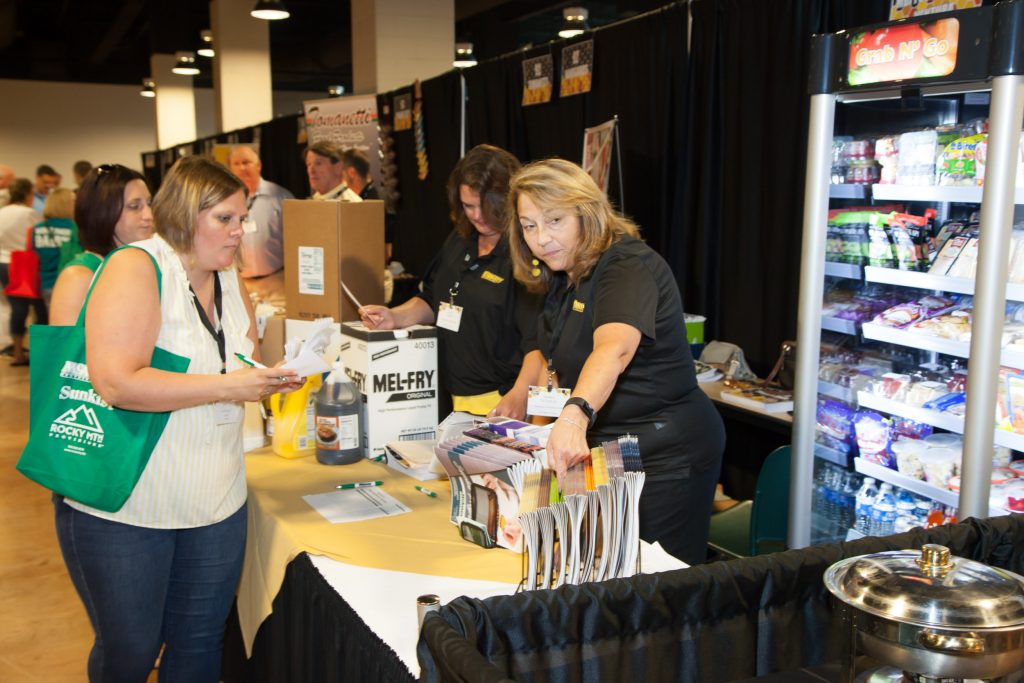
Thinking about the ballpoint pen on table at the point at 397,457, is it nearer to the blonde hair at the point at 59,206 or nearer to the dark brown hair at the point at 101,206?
the dark brown hair at the point at 101,206

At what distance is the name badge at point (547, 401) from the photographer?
6.56 feet

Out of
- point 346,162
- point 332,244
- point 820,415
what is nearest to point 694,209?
point 820,415

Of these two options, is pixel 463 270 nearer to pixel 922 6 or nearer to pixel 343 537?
pixel 343 537

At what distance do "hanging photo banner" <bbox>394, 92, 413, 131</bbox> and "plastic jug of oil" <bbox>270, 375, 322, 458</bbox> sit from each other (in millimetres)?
4963

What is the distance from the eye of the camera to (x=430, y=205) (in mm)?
7230

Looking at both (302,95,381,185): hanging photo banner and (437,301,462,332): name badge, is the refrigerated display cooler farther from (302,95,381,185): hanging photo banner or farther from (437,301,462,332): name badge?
(302,95,381,185): hanging photo banner

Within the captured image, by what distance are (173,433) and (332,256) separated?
1.33m

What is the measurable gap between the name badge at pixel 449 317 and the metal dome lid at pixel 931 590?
2123 millimetres

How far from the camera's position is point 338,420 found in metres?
2.59

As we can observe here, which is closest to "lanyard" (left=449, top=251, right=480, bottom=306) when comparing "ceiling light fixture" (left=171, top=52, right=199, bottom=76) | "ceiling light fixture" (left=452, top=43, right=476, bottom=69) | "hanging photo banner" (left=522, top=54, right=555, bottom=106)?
"hanging photo banner" (left=522, top=54, right=555, bottom=106)

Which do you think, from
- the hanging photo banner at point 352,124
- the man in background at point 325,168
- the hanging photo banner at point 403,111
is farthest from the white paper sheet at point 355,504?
the hanging photo banner at point 352,124

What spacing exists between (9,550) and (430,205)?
3980 millimetres

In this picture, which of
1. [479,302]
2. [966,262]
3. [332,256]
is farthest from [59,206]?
[966,262]

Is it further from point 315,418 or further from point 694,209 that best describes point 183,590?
point 694,209
